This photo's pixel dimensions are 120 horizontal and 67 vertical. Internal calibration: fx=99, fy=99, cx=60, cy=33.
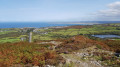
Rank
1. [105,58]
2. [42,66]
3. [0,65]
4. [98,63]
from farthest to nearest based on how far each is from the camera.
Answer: [105,58] → [98,63] → [42,66] → [0,65]

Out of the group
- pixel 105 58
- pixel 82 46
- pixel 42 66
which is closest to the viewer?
pixel 42 66

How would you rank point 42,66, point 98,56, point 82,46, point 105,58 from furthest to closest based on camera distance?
1. point 82,46
2. point 98,56
3. point 105,58
4. point 42,66

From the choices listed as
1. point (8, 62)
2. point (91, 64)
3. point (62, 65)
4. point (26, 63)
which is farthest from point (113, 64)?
point (8, 62)

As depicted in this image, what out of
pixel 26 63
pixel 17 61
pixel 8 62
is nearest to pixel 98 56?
pixel 26 63

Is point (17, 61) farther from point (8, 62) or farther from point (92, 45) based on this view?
point (92, 45)

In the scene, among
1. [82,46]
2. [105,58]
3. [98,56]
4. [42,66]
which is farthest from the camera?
[82,46]

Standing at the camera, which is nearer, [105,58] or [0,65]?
[0,65]

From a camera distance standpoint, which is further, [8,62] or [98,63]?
[98,63]

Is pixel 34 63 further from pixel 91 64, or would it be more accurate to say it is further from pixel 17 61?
pixel 91 64
